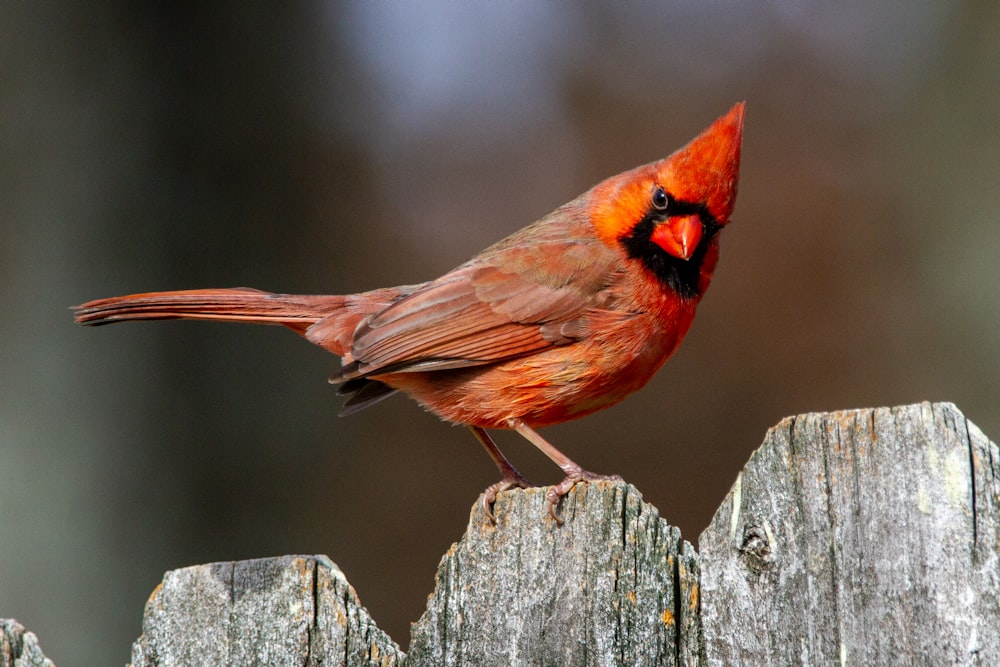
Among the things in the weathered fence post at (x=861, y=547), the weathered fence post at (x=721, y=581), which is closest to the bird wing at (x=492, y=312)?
the weathered fence post at (x=721, y=581)

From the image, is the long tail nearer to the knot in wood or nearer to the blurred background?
the blurred background

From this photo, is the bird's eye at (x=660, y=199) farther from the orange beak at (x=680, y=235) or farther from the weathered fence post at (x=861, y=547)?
the weathered fence post at (x=861, y=547)

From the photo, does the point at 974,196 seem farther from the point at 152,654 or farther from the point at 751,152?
the point at 152,654

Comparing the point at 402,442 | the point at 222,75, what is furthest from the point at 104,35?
the point at 402,442

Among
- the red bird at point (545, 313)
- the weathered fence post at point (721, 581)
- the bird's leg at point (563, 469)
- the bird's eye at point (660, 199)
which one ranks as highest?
the bird's eye at point (660, 199)

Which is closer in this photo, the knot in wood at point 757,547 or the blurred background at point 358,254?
the knot in wood at point 757,547

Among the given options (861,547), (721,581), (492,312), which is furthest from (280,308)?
(861,547)

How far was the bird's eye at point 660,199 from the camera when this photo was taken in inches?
128

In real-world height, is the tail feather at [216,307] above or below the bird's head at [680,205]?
below

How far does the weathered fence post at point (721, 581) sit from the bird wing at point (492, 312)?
1328mm

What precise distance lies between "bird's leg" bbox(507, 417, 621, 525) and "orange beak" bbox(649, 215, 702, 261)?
0.68 m

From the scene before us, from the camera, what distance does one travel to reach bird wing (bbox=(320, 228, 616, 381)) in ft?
10.7

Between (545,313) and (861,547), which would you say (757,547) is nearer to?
(861,547)

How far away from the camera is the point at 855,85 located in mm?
4652
